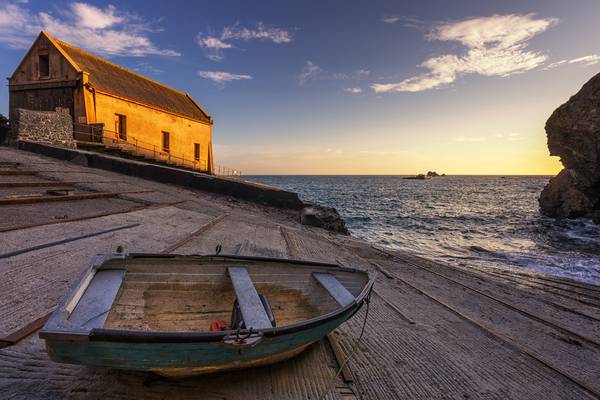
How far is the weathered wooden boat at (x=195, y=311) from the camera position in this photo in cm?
214

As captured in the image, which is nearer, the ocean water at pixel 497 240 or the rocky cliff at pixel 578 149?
the ocean water at pixel 497 240

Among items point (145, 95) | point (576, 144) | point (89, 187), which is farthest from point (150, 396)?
point (576, 144)

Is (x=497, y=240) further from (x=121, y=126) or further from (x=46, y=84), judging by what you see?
(x=46, y=84)

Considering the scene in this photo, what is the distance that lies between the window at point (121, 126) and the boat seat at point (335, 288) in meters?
22.7

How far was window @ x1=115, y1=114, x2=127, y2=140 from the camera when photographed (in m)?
22.3

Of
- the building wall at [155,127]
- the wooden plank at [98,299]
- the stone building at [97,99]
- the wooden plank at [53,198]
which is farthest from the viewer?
the building wall at [155,127]

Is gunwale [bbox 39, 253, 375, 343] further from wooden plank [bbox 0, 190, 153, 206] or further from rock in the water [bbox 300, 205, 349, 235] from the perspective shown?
rock in the water [bbox 300, 205, 349, 235]

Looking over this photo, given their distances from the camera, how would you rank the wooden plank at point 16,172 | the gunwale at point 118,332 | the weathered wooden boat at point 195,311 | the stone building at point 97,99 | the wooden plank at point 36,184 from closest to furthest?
the gunwale at point 118,332 → the weathered wooden boat at point 195,311 → the wooden plank at point 36,184 → the wooden plank at point 16,172 → the stone building at point 97,99

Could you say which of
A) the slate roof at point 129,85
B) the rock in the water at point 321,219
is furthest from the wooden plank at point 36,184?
the slate roof at point 129,85

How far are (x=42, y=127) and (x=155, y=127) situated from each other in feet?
28.3

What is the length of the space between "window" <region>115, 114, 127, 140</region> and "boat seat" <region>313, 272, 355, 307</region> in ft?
74.6

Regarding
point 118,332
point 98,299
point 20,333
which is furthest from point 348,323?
point 20,333

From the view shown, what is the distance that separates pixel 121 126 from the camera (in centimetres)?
2269

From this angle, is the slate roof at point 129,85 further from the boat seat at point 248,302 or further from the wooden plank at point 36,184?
the boat seat at point 248,302
